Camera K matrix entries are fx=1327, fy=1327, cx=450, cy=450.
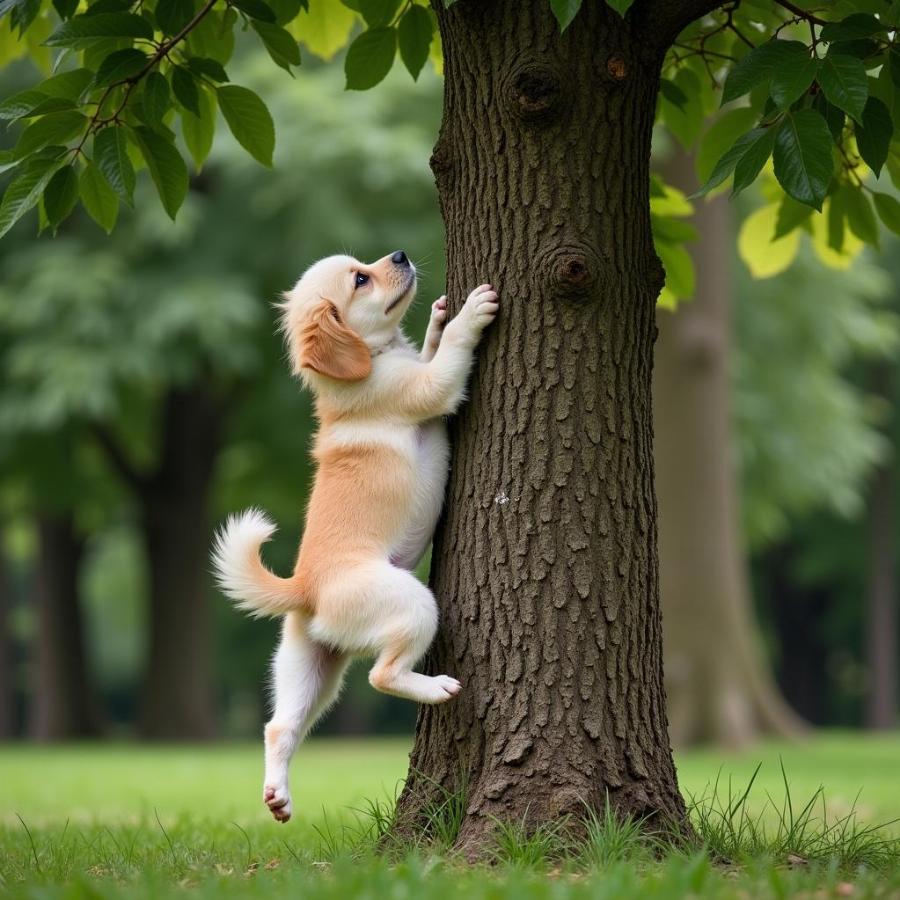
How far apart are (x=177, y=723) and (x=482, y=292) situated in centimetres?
1663

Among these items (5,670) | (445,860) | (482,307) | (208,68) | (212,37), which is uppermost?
(212,37)

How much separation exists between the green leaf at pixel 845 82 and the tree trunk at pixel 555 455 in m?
1.00

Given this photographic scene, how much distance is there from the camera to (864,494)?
2795 cm


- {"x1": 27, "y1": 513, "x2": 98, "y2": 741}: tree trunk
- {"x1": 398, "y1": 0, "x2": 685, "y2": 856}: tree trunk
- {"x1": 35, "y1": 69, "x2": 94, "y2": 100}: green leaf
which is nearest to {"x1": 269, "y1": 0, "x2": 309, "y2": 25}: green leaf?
{"x1": 398, "y1": 0, "x2": 685, "y2": 856}: tree trunk

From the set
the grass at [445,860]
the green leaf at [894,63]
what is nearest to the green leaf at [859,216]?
the green leaf at [894,63]

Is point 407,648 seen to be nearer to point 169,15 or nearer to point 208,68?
point 208,68

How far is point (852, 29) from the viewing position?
370 cm

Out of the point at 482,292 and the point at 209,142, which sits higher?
the point at 209,142

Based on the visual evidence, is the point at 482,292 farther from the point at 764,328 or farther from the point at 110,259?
the point at 764,328

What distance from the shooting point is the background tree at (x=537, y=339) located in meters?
4.22

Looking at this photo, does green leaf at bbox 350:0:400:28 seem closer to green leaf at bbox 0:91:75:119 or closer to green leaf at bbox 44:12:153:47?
green leaf at bbox 44:12:153:47

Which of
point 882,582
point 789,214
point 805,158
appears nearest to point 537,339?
point 805,158

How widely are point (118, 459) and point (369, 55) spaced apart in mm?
14919

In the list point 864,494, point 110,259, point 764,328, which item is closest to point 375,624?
point 110,259
